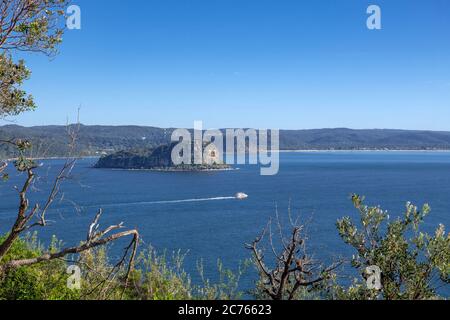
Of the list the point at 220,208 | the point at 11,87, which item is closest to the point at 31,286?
the point at 11,87

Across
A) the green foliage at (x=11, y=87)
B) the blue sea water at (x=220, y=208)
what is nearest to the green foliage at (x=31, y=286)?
the green foliage at (x=11, y=87)

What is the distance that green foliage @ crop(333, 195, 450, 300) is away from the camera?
8.02 metres

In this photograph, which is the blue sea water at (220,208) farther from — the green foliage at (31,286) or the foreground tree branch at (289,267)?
the foreground tree branch at (289,267)

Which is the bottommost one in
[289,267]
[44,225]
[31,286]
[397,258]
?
[31,286]

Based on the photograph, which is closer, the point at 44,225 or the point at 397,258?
the point at 44,225

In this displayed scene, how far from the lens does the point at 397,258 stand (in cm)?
847

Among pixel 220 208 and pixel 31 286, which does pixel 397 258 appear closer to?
pixel 31 286

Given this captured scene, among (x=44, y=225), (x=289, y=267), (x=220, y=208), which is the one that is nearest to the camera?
(x=44, y=225)

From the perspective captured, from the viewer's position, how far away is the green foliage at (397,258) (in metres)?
8.02

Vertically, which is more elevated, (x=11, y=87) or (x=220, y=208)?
(x=11, y=87)

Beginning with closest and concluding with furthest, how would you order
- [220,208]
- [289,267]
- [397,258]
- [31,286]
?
[289,267] → [397,258] → [31,286] → [220,208]
